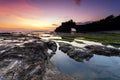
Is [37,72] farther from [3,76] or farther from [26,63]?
[3,76]

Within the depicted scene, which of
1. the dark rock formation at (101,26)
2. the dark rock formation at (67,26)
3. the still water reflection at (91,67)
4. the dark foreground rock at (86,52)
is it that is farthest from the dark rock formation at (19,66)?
the dark rock formation at (67,26)

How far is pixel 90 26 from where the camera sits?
16088cm

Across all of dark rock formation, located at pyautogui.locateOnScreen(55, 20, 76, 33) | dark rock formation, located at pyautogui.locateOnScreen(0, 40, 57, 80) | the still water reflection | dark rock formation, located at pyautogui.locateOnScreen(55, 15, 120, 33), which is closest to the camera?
dark rock formation, located at pyautogui.locateOnScreen(0, 40, 57, 80)

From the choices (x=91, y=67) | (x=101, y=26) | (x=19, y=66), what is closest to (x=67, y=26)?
(x=101, y=26)

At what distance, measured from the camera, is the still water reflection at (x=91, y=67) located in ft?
63.3

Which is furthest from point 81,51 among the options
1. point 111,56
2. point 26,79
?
point 26,79

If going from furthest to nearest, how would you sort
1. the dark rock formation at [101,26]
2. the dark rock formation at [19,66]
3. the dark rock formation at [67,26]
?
the dark rock formation at [67,26] → the dark rock formation at [101,26] → the dark rock formation at [19,66]

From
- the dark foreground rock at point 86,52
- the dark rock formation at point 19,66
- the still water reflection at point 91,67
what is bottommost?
the still water reflection at point 91,67

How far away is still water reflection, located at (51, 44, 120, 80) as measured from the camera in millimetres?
19297

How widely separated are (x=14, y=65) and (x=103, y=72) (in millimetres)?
12590

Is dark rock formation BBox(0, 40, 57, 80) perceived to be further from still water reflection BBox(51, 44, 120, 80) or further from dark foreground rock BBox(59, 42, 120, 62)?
dark foreground rock BBox(59, 42, 120, 62)

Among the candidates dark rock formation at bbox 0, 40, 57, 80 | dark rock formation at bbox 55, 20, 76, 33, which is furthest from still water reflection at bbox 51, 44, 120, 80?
dark rock formation at bbox 55, 20, 76, 33

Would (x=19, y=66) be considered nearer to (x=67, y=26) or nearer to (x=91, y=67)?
(x=91, y=67)

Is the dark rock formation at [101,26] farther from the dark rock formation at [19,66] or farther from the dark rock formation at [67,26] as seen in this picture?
the dark rock formation at [19,66]
